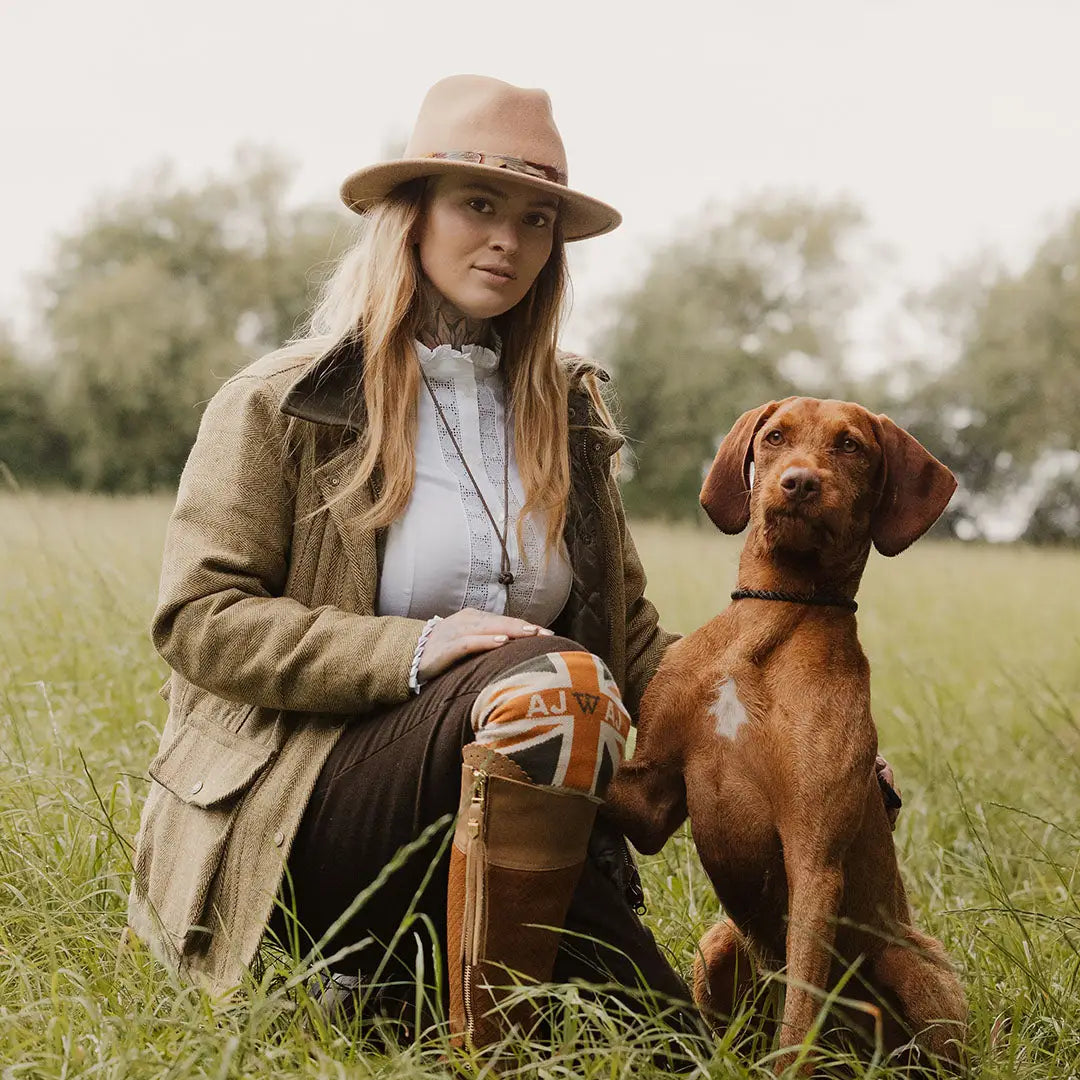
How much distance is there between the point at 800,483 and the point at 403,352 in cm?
94

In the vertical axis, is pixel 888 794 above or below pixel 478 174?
below

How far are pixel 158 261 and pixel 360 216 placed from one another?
22.4 meters

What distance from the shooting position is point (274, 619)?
2.46m

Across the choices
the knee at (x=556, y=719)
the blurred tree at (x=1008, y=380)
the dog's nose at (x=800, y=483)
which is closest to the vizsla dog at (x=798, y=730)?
the dog's nose at (x=800, y=483)

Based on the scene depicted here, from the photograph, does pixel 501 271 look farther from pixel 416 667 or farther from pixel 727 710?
pixel 727 710

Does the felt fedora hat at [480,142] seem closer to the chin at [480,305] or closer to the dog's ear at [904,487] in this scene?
the chin at [480,305]

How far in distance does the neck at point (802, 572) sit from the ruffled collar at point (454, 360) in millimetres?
797

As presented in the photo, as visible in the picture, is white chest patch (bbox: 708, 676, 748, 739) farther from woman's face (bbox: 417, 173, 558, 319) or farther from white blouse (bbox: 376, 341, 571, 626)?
woman's face (bbox: 417, 173, 558, 319)

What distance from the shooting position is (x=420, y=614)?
2717mm

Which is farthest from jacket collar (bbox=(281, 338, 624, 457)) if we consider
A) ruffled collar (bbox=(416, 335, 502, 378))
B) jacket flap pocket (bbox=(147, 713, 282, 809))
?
jacket flap pocket (bbox=(147, 713, 282, 809))

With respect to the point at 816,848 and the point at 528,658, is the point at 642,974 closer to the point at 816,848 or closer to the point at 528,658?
the point at 816,848

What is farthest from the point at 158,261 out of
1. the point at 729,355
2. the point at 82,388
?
the point at 729,355

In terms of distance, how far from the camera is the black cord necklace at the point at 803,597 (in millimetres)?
2469

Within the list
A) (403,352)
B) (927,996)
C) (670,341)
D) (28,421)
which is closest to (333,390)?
(403,352)
